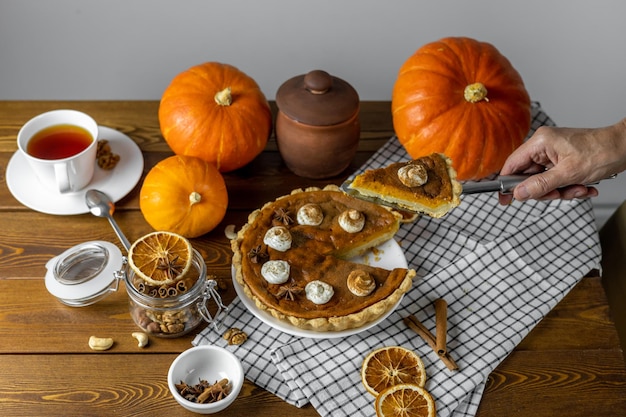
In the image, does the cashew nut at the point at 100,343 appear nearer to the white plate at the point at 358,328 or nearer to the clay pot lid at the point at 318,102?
the white plate at the point at 358,328

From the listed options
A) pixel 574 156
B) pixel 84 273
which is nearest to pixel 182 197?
pixel 84 273

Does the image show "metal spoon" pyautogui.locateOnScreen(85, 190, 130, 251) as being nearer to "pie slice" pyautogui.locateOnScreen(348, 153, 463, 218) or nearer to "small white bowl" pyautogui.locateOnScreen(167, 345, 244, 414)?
"small white bowl" pyautogui.locateOnScreen(167, 345, 244, 414)

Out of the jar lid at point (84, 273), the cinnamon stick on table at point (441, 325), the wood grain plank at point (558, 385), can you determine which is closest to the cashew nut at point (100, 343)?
the jar lid at point (84, 273)

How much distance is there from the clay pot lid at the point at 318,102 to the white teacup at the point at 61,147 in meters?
0.65

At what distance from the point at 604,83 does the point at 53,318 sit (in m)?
2.78

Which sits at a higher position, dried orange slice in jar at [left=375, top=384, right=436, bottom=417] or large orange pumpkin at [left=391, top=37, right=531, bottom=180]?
large orange pumpkin at [left=391, top=37, right=531, bottom=180]

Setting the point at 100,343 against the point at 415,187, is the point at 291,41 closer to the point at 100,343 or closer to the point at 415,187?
the point at 415,187

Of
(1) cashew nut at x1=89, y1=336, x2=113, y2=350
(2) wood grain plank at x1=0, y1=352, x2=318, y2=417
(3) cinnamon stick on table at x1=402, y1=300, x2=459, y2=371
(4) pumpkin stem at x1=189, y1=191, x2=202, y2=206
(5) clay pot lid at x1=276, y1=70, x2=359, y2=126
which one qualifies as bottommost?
(2) wood grain plank at x1=0, y1=352, x2=318, y2=417

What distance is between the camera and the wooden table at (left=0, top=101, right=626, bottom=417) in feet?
6.64

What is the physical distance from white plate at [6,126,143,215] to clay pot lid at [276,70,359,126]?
0.58m

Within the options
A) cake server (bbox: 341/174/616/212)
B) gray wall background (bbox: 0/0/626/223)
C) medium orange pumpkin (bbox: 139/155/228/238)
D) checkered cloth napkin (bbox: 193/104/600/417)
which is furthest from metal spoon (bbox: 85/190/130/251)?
gray wall background (bbox: 0/0/626/223)

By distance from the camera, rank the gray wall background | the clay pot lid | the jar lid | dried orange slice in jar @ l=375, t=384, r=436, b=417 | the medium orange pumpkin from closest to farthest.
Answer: dried orange slice in jar @ l=375, t=384, r=436, b=417, the jar lid, the medium orange pumpkin, the clay pot lid, the gray wall background

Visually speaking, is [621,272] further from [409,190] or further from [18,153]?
[18,153]

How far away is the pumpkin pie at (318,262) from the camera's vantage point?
2.10 m
